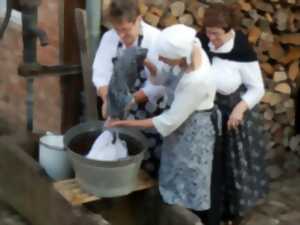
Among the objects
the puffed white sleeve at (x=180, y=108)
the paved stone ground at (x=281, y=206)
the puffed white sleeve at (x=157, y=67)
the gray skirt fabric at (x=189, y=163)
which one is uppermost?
the puffed white sleeve at (x=157, y=67)

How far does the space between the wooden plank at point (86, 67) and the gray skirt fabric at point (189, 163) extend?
1.91 ft

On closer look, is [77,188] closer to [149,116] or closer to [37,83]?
[149,116]

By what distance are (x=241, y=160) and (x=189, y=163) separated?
1.17 ft

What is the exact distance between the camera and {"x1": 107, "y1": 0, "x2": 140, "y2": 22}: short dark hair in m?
3.64

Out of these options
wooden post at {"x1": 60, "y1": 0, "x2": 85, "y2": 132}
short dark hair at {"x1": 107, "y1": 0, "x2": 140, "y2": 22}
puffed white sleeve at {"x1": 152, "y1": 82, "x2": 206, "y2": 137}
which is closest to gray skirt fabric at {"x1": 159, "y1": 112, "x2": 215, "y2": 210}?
puffed white sleeve at {"x1": 152, "y1": 82, "x2": 206, "y2": 137}

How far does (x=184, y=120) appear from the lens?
3.66m

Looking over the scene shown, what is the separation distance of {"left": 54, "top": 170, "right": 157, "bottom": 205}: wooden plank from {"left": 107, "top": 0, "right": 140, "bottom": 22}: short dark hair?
0.86m

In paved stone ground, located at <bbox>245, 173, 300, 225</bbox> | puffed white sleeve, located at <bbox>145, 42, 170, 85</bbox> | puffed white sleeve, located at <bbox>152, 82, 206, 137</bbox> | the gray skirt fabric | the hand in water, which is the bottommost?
paved stone ground, located at <bbox>245, 173, 300, 225</bbox>

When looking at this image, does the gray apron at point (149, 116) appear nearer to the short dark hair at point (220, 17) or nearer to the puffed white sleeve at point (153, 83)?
the puffed white sleeve at point (153, 83)

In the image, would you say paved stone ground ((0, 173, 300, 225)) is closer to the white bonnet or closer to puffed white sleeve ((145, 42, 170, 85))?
puffed white sleeve ((145, 42, 170, 85))

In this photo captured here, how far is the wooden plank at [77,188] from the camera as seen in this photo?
3844 mm

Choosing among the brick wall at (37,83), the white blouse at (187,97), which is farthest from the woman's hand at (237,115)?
the brick wall at (37,83)

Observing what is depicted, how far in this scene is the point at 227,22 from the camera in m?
3.74

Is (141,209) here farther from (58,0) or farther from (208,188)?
(58,0)
